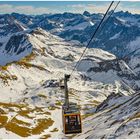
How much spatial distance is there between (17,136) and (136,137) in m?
128

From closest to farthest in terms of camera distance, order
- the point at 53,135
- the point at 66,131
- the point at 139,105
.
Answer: the point at 66,131 → the point at 139,105 → the point at 53,135

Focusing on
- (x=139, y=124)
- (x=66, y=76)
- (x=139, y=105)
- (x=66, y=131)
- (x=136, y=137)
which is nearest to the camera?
(x=66, y=76)

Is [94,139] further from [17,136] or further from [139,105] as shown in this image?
[17,136]

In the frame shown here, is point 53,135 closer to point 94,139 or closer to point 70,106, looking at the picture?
point 94,139

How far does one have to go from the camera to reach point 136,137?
266 feet

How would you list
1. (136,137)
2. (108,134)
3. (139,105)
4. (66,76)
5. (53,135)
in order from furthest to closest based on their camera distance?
(53,135) → (139,105) → (108,134) → (136,137) → (66,76)

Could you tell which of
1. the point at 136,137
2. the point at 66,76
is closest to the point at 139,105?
the point at 136,137

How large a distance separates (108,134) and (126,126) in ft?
28.5

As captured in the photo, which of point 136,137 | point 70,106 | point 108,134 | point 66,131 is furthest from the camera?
point 108,134

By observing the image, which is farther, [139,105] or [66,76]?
[139,105]

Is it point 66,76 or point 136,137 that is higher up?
point 66,76

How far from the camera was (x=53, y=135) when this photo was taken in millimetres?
197875

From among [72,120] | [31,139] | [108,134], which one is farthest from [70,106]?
[31,139]

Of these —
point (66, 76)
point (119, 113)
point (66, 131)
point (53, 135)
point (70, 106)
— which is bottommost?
point (53, 135)
